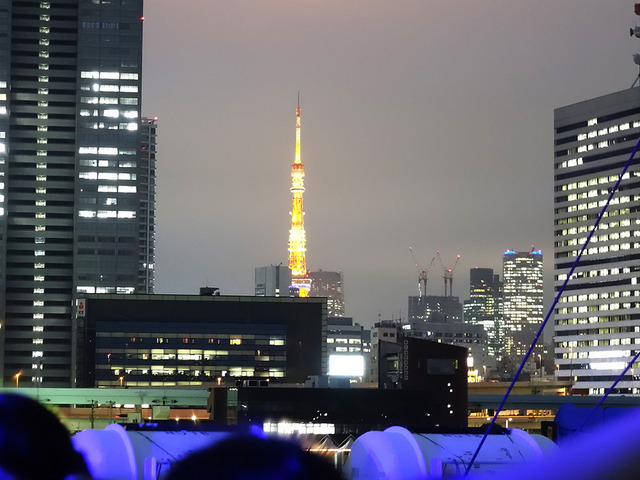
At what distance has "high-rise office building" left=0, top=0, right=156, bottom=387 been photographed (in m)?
192

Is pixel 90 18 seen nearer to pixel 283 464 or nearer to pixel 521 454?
pixel 521 454

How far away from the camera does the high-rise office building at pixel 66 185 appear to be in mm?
192125

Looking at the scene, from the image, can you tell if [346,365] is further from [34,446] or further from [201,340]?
[34,446]

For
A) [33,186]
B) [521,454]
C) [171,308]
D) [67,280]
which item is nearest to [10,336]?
[67,280]

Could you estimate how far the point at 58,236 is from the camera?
196125 mm

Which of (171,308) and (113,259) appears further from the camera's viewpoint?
(113,259)

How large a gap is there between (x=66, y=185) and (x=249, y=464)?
20171 centimetres

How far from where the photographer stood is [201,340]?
15262cm

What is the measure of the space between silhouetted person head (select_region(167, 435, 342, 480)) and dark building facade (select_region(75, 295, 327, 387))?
150 metres

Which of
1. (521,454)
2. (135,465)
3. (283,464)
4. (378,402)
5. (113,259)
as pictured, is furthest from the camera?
(113,259)

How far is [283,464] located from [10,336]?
7791 inches

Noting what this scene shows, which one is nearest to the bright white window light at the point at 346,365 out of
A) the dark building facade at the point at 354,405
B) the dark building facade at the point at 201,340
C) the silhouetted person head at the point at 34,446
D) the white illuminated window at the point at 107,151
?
the dark building facade at the point at 354,405

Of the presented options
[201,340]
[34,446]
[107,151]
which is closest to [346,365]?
[201,340]

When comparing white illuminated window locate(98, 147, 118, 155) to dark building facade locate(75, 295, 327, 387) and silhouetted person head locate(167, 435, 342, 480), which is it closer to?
dark building facade locate(75, 295, 327, 387)
